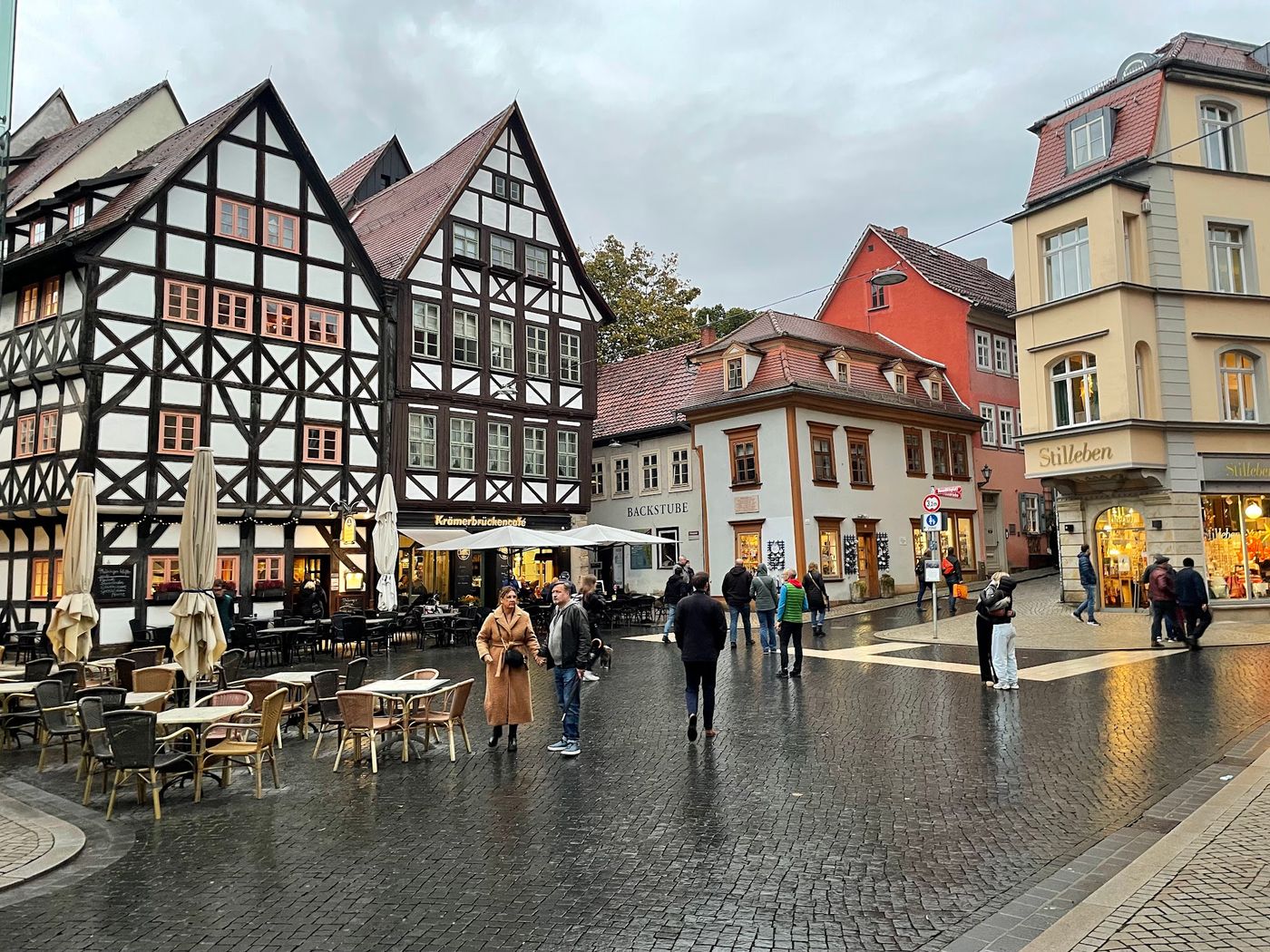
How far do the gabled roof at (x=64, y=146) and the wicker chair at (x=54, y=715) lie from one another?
70.6ft

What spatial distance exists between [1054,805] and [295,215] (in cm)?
2469

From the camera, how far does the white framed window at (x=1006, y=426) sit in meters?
37.7

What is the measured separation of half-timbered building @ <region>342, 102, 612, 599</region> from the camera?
28.2 meters

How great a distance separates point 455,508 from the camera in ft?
94.5

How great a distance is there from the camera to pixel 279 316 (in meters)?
25.4

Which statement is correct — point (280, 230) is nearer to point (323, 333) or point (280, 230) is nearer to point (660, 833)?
point (323, 333)

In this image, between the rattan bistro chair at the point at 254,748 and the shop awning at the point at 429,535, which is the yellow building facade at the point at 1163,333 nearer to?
the shop awning at the point at 429,535

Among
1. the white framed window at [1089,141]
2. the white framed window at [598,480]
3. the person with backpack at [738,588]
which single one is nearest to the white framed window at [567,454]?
the white framed window at [598,480]

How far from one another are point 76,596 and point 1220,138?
2857cm

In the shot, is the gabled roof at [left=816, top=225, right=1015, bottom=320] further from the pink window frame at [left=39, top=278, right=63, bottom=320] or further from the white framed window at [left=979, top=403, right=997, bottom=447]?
the pink window frame at [left=39, top=278, right=63, bottom=320]

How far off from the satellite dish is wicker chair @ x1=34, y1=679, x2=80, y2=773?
91.4 feet

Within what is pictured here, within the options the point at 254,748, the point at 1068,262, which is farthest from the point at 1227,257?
the point at 254,748

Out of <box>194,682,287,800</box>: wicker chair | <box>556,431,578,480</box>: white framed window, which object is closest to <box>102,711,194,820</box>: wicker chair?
<box>194,682,287,800</box>: wicker chair

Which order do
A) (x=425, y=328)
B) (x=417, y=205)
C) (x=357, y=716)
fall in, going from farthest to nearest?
(x=417, y=205), (x=425, y=328), (x=357, y=716)
